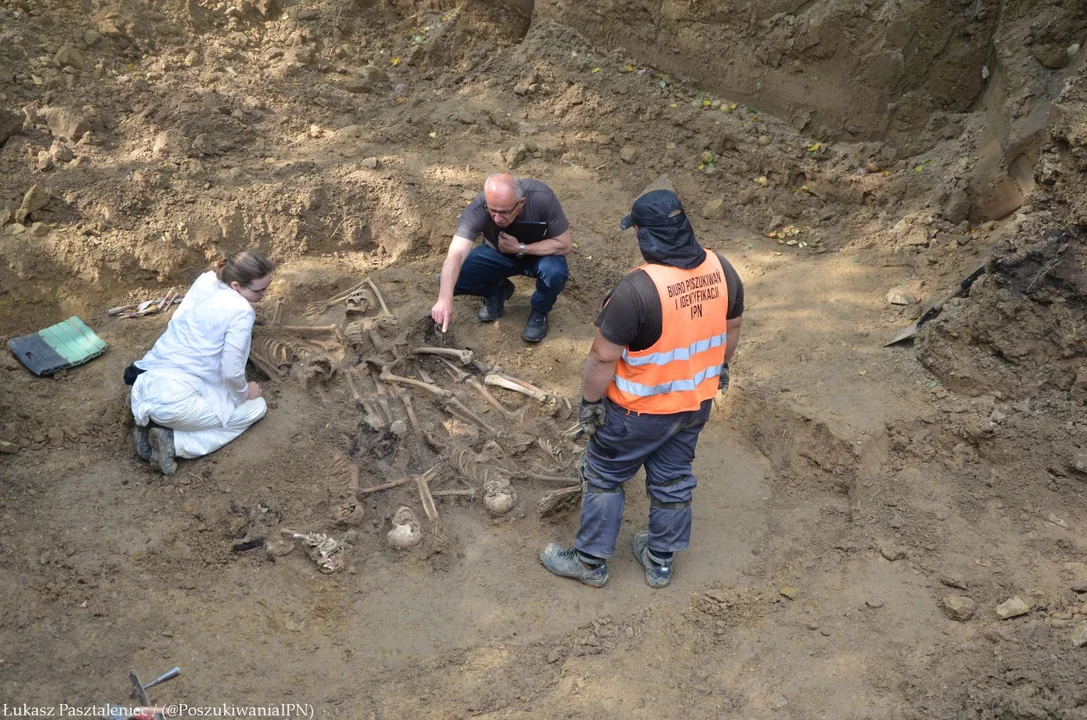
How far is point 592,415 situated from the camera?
4.82 metres

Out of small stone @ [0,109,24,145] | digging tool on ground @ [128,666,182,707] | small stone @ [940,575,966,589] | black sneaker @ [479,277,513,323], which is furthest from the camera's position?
small stone @ [0,109,24,145]

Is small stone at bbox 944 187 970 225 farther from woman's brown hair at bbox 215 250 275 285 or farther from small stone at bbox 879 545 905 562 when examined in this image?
woman's brown hair at bbox 215 250 275 285

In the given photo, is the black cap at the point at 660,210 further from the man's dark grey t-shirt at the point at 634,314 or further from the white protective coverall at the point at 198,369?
the white protective coverall at the point at 198,369

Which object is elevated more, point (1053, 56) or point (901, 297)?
point (1053, 56)

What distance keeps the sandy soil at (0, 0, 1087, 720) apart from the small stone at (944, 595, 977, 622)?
0.11ft

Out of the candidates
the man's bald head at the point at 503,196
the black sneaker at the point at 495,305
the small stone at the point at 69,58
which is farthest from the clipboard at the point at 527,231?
the small stone at the point at 69,58

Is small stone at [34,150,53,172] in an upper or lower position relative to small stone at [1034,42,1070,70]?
lower

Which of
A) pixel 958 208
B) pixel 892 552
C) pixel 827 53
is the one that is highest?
pixel 827 53

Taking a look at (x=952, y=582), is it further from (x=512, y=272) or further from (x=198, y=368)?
(x=198, y=368)

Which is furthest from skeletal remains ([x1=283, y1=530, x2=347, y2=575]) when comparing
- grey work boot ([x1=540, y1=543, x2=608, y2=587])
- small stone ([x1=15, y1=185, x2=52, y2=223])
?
small stone ([x1=15, y1=185, x2=52, y2=223])

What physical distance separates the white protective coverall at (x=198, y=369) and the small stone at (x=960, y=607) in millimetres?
4674

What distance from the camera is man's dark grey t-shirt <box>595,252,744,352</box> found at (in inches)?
171

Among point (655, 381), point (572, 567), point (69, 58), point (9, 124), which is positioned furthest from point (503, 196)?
point (69, 58)

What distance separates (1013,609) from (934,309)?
275 cm
